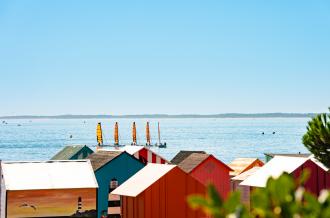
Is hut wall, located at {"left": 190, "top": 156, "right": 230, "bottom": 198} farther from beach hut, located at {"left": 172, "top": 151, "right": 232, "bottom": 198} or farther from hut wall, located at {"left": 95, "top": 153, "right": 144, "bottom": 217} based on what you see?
hut wall, located at {"left": 95, "top": 153, "right": 144, "bottom": 217}

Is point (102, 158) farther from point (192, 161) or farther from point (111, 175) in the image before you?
point (192, 161)

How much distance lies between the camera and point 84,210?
2642cm

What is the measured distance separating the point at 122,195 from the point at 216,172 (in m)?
12.6

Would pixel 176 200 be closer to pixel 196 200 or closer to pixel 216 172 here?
pixel 216 172

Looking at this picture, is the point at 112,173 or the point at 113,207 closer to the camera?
the point at 113,207

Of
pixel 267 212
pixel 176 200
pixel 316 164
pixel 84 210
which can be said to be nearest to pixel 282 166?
pixel 316 164

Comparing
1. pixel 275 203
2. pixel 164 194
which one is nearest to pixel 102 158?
pixel 164 194

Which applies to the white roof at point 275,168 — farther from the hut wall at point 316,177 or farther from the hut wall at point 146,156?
the hut wall at point 146,156

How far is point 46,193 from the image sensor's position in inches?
1029

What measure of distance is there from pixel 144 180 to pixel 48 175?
4.05 metres

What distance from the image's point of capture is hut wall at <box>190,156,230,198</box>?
39.7 meters

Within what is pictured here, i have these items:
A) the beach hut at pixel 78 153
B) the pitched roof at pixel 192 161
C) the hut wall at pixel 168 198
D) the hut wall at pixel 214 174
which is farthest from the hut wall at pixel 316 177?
the beach hut at pixel 78 153

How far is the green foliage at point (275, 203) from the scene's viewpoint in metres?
5.24

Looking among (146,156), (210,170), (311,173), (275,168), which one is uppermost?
(146,156)
